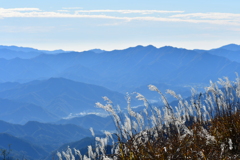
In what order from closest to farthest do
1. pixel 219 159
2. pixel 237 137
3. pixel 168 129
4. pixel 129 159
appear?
pixel 219 159, pixel 129 159, pixel 237 137, pixel 168 129

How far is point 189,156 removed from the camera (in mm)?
3891

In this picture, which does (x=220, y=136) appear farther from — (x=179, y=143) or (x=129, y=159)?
(x=129, y=159)

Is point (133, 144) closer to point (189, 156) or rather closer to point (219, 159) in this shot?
point (189, 156)

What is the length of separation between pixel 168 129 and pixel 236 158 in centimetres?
224

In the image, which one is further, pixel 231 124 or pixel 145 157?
pixel 231 124

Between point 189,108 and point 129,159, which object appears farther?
point 189,108

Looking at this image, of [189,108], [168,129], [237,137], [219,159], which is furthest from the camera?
[189,108]

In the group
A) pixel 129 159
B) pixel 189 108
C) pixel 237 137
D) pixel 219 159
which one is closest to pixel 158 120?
pixel 189 108

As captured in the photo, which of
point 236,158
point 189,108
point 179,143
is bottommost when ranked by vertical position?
point 236,158

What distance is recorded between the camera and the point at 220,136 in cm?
482

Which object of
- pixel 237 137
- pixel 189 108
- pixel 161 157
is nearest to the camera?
pixel 161 157

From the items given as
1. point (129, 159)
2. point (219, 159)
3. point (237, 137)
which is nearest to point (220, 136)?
point (237, 137)

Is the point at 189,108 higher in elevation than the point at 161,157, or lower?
higher

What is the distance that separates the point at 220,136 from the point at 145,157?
54.7 inches
